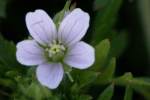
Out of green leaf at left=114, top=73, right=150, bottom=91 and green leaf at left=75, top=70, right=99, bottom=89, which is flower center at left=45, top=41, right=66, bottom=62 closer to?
green leaf at left=75, top=70, right=99, bottom=89

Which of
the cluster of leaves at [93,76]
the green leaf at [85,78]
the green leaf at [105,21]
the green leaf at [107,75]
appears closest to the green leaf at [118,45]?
the cluster of leaves at [93,76]

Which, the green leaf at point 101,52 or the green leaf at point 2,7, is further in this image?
the green leaf at point 2,7

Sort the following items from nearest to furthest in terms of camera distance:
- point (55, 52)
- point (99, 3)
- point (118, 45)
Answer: point (55, 52)
point (99, 3)
point (118, 45)

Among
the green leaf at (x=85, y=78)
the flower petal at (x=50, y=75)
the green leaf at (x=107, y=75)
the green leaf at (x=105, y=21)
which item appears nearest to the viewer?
the flower petal at (x=50, y=75)

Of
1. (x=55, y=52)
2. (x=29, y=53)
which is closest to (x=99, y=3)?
(x=55, y=52)

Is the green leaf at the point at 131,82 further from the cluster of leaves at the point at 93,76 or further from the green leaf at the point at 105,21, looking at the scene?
the green leaf at the point at 105,21

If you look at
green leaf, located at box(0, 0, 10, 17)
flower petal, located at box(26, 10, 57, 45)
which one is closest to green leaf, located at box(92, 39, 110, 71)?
flower petal, located at box(26, 10, 57, 45)

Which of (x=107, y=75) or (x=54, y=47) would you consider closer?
(x=54, y=47)

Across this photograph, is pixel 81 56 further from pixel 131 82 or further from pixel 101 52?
pixel 131 82
